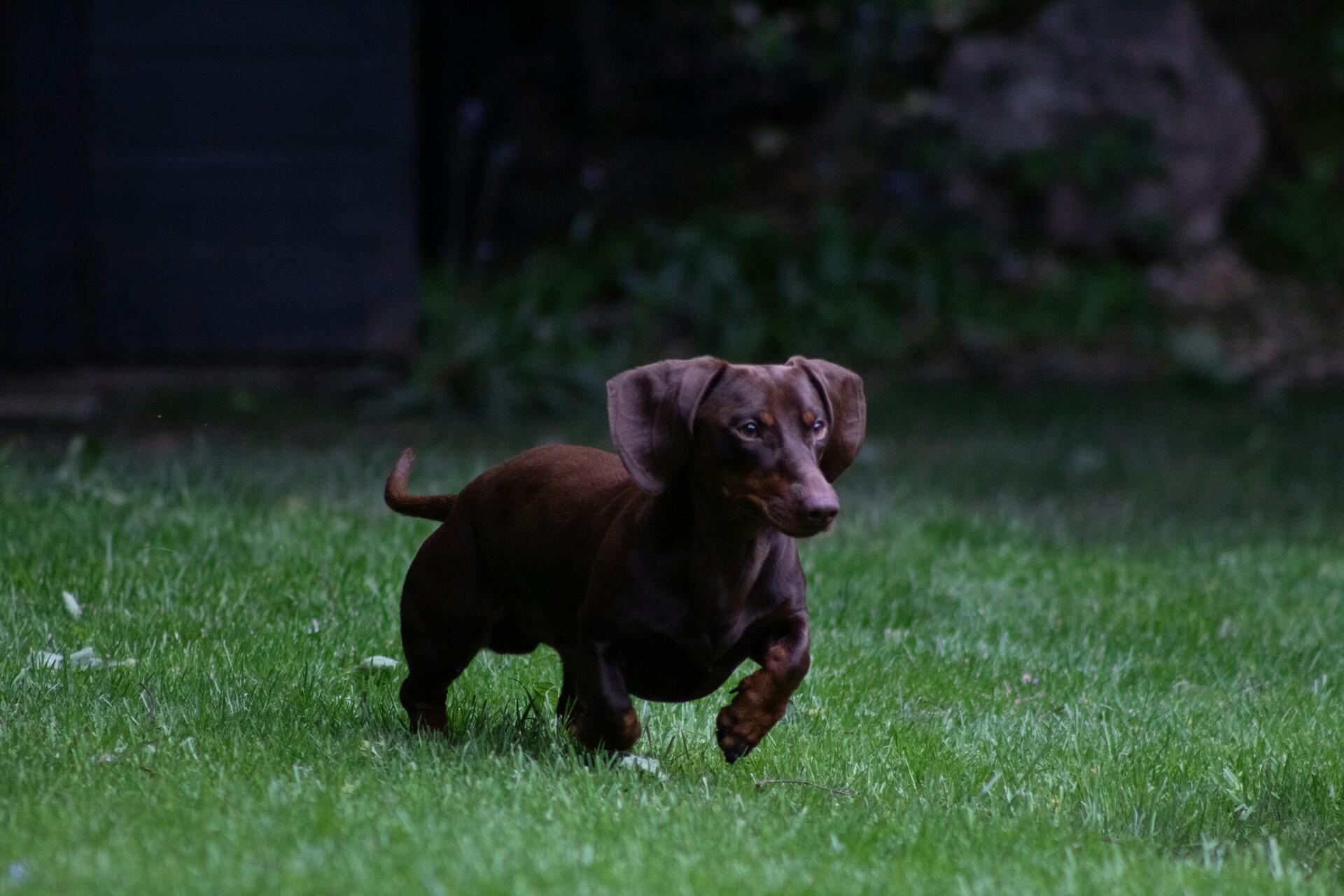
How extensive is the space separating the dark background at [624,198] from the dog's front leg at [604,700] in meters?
5.78

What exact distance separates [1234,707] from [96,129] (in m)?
7.54

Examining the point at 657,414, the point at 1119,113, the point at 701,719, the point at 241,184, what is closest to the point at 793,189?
the point at 1119,113

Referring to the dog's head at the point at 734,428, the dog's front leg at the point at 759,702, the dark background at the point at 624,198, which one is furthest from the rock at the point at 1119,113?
the dog's front leg at the point at 759,702

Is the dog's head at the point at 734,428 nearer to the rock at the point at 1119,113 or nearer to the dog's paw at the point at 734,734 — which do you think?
the dog's paw at the point at 734,734

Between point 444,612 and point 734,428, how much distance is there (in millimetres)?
795

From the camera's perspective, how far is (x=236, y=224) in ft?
30.6

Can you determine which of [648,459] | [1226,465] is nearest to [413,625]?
[648,459]

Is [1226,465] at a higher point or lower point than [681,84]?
lower

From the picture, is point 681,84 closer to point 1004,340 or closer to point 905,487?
point 1004,340

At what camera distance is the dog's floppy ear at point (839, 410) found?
2.88 meters

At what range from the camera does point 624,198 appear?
11852 millimetres

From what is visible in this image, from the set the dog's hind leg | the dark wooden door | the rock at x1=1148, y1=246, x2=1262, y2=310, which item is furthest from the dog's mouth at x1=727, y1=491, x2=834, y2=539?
the rock at x1=1148, y1=246, x2=1262, y2=310

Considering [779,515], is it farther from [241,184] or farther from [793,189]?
[793,189]

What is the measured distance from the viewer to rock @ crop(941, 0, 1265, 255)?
1151 cm
